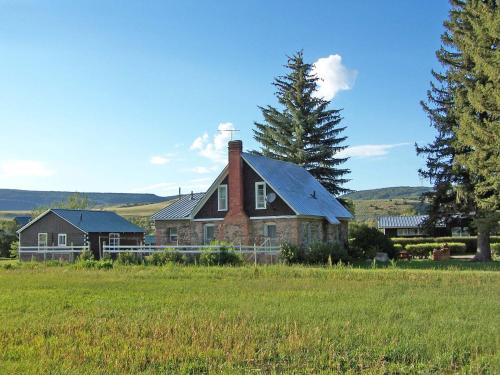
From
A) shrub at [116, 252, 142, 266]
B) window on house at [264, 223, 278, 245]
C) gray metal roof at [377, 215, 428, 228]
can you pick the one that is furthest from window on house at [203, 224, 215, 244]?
gray metal roof at [377, 215, 428, 228]

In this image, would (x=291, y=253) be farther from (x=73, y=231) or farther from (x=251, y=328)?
(x=73, y=231)

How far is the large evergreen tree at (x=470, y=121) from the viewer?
38.7 metres

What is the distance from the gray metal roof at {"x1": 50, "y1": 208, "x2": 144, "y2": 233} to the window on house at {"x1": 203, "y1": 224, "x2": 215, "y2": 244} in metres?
16.2

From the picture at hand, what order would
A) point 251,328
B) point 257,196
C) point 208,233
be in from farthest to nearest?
point 208,233 → point 257,196 → point 251,328

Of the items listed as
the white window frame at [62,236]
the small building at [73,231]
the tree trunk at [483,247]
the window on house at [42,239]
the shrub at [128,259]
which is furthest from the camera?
the window on house at [42,239]

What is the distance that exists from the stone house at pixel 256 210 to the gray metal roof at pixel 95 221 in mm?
14260

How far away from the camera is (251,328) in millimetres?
12039

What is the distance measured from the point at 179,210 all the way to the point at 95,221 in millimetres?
14086

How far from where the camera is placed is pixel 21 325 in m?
12.7

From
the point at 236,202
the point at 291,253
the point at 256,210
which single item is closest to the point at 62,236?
the point at 236,202

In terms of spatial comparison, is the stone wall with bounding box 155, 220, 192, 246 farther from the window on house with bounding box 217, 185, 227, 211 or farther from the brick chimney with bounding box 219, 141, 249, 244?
the brick chimney with bounding box 219, 141, 249, 244

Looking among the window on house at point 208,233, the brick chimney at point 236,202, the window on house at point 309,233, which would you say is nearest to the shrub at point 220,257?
the brick chimney at point 236,202

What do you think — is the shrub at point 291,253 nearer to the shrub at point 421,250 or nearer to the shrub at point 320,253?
the shrub at point 320,253

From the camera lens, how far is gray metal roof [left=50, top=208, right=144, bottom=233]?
54.4 metres
